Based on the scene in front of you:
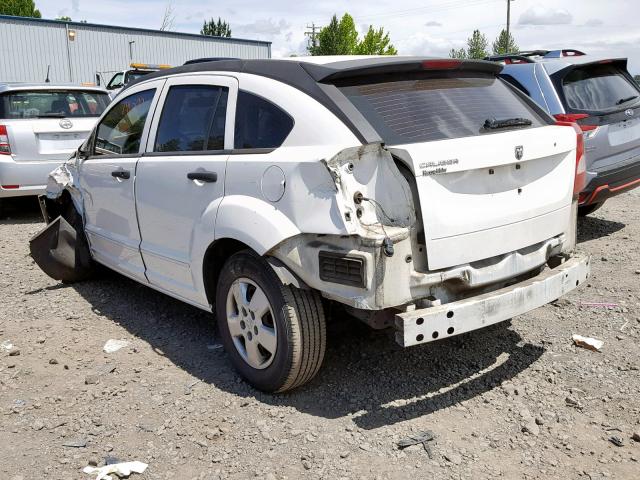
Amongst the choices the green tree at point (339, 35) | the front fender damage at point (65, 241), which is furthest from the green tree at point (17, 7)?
the front fender damage at point (65, 241)

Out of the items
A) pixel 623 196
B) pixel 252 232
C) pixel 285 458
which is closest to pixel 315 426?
pixel 285 458

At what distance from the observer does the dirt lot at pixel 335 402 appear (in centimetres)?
310

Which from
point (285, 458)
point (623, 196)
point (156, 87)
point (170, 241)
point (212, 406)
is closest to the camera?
point (285, 458)

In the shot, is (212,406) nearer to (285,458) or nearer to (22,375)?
(285,458)

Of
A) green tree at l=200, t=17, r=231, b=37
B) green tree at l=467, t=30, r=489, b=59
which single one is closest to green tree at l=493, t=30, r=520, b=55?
green tree at l=467, t=30, r=489, b=59

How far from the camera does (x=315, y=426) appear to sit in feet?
11.2

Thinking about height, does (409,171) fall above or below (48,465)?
above

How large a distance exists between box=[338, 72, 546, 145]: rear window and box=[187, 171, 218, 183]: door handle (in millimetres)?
897

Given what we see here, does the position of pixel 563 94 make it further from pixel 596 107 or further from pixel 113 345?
pixel 113 345

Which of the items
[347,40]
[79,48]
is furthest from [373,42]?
[79,48]

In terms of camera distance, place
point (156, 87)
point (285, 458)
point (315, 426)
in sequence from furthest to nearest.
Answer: point (156, 87)
point (315, 426)
point (285, 458)

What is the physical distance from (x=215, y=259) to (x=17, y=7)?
52.5m

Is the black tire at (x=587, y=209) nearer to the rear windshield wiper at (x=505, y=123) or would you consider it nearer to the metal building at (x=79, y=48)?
the rear windshield wiper at (x=505, y=123)

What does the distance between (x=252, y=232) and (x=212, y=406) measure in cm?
102
